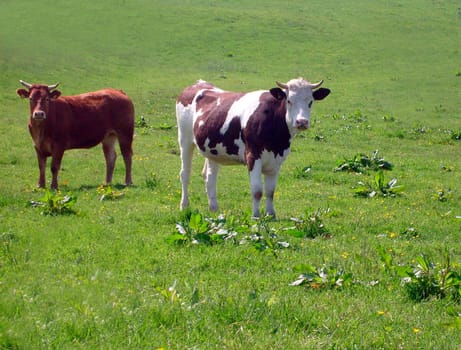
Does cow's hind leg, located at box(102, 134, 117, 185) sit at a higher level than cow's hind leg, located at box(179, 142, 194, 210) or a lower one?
lower

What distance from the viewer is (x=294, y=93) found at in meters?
11.7

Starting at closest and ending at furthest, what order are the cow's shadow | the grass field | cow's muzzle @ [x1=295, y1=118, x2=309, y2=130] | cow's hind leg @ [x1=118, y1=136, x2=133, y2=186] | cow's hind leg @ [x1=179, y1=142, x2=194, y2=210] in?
the grass field
cow's muzzle @ [x1=295, y1=118, x2=309, y2=130]
cow's hind leg @ [x1=179, y1=142, x2=194, y2=210]
the cow's shadow
cow's hind leg @ [x1=118, y1=136, x2=133, y2=186]

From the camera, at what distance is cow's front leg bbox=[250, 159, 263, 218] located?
11828mm

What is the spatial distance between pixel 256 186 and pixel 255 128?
37.8 inches

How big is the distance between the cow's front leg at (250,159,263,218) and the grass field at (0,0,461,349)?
530 millimetres

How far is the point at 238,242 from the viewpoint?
916 centimetres

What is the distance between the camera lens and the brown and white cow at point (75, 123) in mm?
15469

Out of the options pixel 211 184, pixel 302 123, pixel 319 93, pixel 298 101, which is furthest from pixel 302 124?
pixel 211 184

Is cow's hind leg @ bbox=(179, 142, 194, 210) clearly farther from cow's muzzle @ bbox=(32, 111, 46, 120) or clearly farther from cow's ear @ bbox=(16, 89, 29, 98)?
cow's ear @ bbox=(16, 89, 29, 98)

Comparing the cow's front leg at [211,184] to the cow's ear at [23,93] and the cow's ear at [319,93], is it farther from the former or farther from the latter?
the cow's ear at [23,93]

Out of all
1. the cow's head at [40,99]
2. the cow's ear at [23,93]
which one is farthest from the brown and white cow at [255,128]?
the cow's ear at [23,93]

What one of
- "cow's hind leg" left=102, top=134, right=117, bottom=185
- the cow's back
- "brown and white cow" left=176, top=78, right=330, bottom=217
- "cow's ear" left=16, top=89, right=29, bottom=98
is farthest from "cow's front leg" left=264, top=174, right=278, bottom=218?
"cow's ear" left=16, top=89, right=29, bottom=98

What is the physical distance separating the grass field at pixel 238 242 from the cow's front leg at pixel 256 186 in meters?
0.53

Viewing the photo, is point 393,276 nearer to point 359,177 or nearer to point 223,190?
point 223,190
